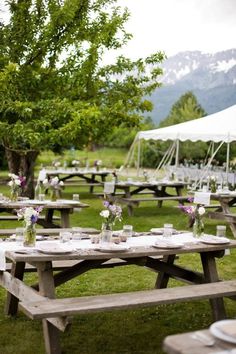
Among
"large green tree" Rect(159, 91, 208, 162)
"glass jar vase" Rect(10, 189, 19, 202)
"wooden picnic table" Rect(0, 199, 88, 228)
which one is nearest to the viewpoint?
"wooden picnic table" Rect(0, 199, 88, 228)

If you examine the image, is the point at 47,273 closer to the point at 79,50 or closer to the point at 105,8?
the point at 79,50

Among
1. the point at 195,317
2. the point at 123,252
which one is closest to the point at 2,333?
the point at 123,252

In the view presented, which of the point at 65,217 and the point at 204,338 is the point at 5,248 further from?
the point at 65,217

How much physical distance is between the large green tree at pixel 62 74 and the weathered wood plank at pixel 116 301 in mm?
6416

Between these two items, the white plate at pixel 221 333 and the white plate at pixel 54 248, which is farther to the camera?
the white plate at pixel 54 248

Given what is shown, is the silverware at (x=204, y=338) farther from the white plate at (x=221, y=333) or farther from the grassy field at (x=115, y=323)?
the grassy field at (x=115, y=323)

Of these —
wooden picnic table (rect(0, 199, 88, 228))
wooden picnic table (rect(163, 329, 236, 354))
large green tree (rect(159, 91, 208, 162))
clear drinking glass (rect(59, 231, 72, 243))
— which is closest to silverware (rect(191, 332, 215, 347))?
wooden picnic table (rect(163, 329, 236, 354))

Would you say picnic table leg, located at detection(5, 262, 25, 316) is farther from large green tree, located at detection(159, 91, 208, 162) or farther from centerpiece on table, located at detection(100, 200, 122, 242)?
large green tree, located at detection(159, 91, 208, 162)

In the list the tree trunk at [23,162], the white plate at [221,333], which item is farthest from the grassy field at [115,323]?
the tree trunk at [23,162]

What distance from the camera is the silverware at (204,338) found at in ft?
8.61

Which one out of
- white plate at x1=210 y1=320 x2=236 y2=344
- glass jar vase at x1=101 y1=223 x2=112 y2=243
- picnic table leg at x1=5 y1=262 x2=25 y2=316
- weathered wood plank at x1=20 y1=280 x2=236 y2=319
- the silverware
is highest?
glass jar vase at x1=101 y1=223 x2=112 y2=243

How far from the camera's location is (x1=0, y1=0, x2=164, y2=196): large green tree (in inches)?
442

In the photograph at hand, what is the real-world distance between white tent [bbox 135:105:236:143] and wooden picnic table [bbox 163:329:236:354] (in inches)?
457

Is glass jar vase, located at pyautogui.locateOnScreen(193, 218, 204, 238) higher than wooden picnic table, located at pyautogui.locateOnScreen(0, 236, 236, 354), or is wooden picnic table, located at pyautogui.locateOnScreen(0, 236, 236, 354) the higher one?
glass jar vase, located at pyautogui.locateOnScreen(193, 218, 204, 238)
